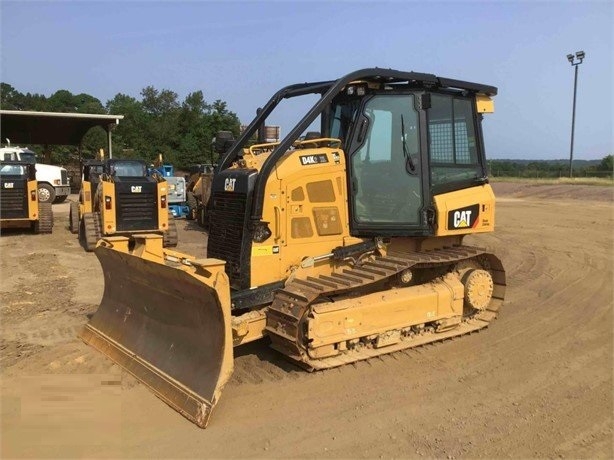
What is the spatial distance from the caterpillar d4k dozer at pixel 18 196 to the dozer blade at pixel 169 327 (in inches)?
380

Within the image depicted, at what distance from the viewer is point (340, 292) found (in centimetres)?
543

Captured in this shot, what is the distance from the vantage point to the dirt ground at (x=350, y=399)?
13.0ft

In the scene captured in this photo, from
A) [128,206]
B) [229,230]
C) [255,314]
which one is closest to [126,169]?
[128,206]

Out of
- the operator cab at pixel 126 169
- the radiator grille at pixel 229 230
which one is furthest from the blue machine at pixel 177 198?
the radiator grille at pixel 229 230

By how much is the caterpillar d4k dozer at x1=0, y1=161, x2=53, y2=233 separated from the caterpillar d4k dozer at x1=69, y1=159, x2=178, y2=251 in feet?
5.45

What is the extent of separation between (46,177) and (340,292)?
22.0 metres

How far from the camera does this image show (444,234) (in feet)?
20.1

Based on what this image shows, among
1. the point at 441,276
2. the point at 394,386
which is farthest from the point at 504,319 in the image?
the point at 394,386

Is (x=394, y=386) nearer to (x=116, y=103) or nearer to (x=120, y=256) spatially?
(x=120, y=256)

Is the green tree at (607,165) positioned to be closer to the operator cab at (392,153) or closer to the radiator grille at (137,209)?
the radiator grille at (137,209)

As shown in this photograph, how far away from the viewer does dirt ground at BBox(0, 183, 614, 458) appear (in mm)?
3971

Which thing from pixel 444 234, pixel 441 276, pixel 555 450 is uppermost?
Result: pixel 444 234

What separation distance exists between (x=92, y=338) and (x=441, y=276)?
3.83 m

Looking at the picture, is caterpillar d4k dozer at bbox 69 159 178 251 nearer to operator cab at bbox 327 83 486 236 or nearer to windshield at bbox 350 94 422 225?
operator cab at bbox 327 83 486 236
